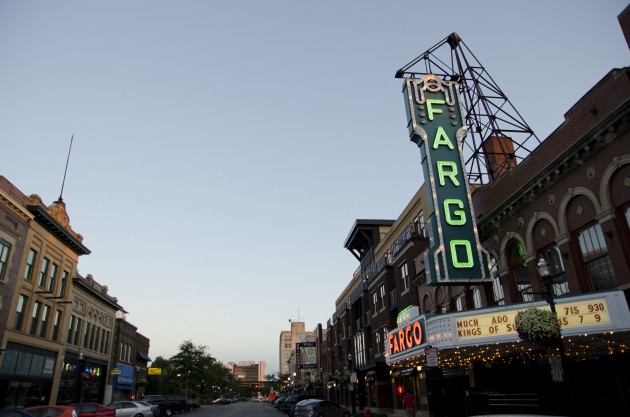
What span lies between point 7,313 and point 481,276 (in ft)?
96.4

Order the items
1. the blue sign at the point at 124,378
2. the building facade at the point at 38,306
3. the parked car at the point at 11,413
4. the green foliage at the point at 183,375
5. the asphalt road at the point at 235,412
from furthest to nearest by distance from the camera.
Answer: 1. the green foliage at the point at 183,375
2. the blue sign at the point at 124,378
3. the asphalt road at the point at 235,412
4. the building facade at the point at 38,306
5. the parked car at the point at 11,413

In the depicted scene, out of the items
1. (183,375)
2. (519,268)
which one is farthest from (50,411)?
(183,375)

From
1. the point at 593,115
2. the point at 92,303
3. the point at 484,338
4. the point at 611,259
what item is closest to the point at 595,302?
the point at 611,259

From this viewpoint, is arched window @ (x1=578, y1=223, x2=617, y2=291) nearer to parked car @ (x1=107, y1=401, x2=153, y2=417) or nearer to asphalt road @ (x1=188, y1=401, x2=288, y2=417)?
parked car @ (x1=107, y1=401, x2=153, y2=417)

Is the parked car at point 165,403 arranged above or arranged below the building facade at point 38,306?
below

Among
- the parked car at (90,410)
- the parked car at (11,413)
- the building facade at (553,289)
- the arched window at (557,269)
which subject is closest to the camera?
the parked car at (11,413)

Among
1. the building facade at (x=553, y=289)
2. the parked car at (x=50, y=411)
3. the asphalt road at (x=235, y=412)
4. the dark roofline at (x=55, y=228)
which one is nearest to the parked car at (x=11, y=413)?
the parked car at (x=50, y=411)

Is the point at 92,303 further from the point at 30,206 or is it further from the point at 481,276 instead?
the point at 481,276

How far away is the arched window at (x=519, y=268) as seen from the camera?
65.6 ft

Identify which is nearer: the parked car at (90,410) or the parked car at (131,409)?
the parked car at (90,410)

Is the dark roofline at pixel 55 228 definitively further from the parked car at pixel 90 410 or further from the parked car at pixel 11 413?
the parked car at pixel 11 413

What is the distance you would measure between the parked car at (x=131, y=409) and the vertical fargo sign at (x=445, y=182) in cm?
2008

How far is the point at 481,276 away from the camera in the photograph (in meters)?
20.6

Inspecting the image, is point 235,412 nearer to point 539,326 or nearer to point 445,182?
point 445,182
